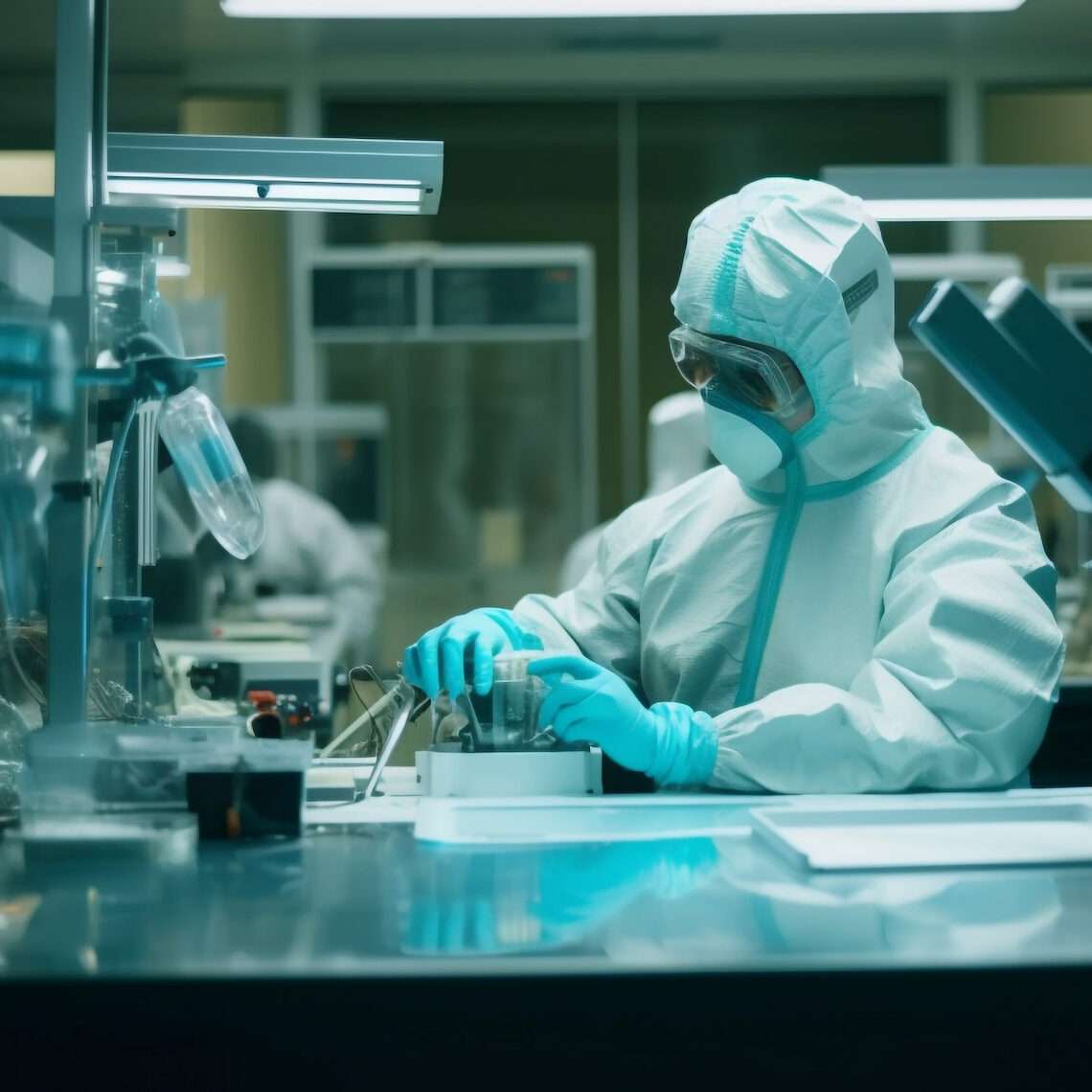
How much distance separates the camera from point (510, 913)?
0.94 metres

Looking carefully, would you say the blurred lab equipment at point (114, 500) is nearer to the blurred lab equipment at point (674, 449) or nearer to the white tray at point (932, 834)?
the white tray at point (932, 834)

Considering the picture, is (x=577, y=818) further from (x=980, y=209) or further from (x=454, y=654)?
(x=980, y=209)

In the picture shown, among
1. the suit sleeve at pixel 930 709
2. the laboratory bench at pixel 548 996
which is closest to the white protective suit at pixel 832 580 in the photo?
the suit sleeve at pixel 930 709

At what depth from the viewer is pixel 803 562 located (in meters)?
1.70

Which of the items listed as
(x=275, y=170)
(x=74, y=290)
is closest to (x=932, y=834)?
(x=74, y=290)

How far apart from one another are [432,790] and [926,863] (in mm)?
585

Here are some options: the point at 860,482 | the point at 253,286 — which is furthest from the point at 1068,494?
the point at 253,286

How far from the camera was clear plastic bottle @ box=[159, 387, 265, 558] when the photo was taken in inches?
53.5

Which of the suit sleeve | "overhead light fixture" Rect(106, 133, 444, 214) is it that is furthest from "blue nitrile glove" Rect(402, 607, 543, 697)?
"overhead light fixture" Rect(106, 133, 444, 214)

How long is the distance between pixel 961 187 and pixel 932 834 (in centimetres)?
103

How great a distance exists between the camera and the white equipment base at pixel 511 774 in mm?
1455

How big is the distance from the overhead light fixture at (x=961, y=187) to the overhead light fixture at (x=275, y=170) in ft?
2.02

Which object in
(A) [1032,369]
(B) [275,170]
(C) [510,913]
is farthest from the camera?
(B) [275,170]

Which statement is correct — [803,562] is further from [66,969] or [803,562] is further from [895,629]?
[66,969]
